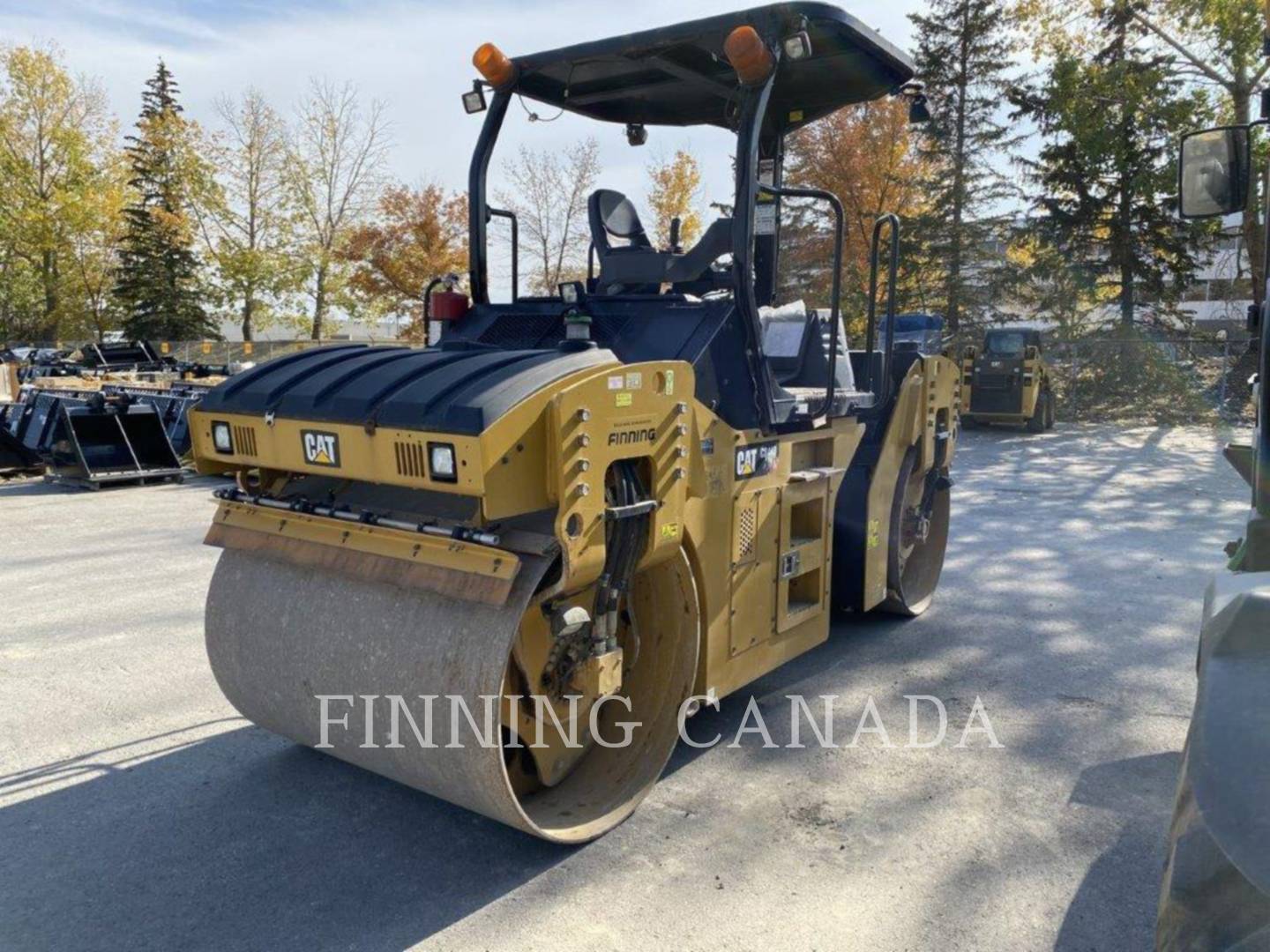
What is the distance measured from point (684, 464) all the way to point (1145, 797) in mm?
2074

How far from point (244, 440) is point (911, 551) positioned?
404 centimetres

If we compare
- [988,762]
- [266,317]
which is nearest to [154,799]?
[988,762]

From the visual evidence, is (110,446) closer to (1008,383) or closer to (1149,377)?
(1008,383)

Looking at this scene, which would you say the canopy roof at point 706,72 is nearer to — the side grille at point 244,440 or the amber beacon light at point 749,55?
the amber beacon light at point 749,55

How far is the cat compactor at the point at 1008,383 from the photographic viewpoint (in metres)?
17.1

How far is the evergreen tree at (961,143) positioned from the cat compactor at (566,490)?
21.1 m

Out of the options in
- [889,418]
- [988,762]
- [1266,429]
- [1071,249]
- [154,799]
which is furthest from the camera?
[1071,249]

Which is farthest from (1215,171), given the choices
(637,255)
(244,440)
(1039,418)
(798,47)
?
(1039,418)

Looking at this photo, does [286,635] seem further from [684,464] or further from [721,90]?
[721,90]

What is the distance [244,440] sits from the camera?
3.43 m

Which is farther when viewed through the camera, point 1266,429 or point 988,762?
point 988,762

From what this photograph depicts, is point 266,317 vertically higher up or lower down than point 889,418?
higher up

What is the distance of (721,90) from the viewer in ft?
14.7

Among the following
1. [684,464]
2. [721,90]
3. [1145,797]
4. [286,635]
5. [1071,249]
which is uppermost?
[1071,249]
